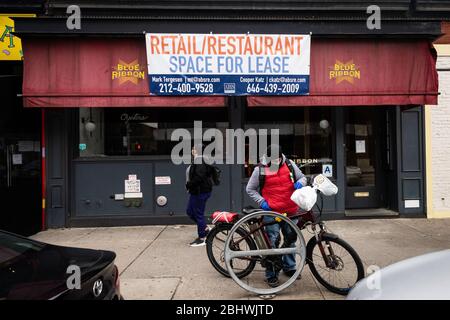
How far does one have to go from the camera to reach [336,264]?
4.52 metres

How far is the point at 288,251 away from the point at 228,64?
4.77 meters

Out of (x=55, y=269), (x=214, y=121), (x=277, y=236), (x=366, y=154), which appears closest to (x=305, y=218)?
(x=277, y=236)

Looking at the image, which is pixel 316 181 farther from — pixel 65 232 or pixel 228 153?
pixel 65 232

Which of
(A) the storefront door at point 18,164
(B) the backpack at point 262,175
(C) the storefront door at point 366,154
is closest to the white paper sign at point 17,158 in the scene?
(A) the storefront door at point 18,164

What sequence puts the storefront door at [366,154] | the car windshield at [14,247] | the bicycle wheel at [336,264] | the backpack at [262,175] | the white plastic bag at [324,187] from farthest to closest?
the storefront door at [366,154] < the backpack at [262,175] < the white plastic bag at [324,187] < the bicycle wheel at [336,264] < the car windshield at [14,247]

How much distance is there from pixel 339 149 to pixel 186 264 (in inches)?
193

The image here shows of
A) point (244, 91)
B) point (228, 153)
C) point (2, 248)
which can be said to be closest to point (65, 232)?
point (228, 153)

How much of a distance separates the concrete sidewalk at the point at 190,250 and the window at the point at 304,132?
1.54 metres

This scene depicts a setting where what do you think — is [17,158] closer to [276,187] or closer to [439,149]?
[276,187]

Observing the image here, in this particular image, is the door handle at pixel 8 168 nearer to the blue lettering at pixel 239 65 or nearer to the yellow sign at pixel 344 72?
the blue lettering at pixel 239 65

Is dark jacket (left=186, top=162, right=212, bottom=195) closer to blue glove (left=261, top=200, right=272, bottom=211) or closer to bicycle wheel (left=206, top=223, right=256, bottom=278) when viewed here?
bicycle wheel (left=206, top=223, right=256, bottom=278)

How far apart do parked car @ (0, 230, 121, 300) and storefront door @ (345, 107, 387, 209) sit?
7651mm

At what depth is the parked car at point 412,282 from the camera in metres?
2.47

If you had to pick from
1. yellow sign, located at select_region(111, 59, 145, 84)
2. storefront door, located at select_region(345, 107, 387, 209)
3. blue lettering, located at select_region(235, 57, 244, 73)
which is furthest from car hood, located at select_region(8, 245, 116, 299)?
storefront door, located at select_region(345, 107, 387, 209)
